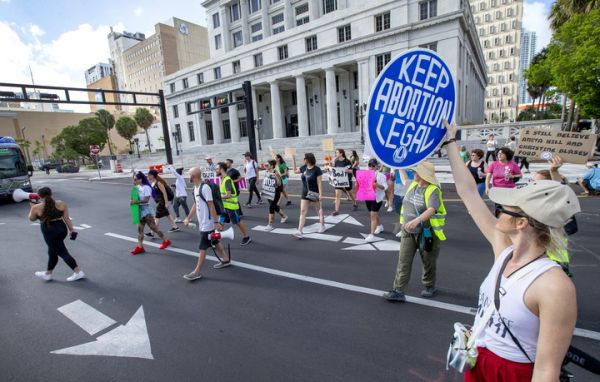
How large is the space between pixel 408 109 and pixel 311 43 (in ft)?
130

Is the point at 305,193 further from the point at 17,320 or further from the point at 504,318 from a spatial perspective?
the point at 504,318

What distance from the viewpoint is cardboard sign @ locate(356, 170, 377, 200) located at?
6.80 m

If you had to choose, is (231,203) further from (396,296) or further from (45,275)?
(396,296)

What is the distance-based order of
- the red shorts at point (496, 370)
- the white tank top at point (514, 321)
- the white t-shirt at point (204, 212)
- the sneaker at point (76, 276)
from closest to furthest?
the white tank top at point (514, 321) → the red shorts at point (496, 370) → the white t-shirt at point (204, 212) → the sneaker at point (76, 276)

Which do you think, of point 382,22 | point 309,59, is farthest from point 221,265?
point 309,59

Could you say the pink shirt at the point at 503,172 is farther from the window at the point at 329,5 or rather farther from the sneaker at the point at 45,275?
the window at the point at 329,5

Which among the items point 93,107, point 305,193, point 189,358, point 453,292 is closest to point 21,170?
point 305,193

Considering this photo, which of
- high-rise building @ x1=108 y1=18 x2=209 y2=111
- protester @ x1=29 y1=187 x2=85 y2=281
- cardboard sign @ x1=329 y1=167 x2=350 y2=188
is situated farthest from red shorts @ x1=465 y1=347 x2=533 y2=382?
high-rise building @ x1=108 y1=18 x2=209 y2=111

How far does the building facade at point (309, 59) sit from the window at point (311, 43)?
0.36ft

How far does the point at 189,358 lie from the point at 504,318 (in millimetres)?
3116

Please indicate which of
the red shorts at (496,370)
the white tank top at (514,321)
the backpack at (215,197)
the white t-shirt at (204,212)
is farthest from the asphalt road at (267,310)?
the white tank top at (514,321)

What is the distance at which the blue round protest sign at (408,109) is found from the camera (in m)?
2.20

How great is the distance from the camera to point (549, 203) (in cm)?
129

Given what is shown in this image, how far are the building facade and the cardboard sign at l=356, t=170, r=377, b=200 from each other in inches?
633
